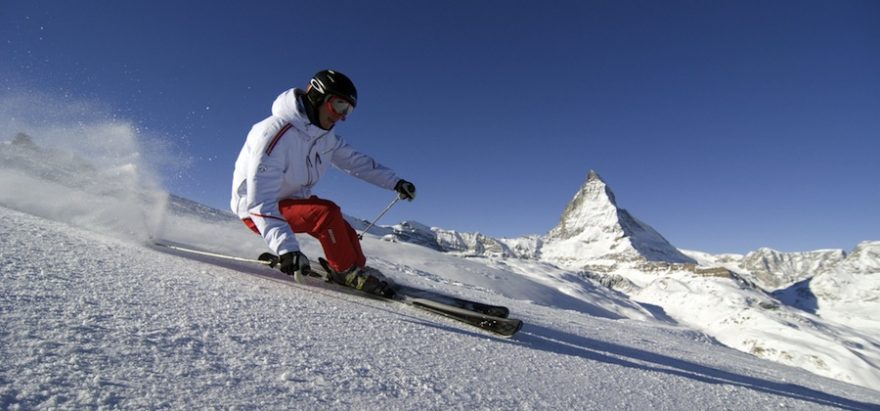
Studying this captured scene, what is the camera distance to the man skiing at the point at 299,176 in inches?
136

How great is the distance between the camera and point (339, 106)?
3.96m

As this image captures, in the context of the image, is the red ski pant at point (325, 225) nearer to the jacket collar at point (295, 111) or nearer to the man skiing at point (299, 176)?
the man skiing at point (299, 176)

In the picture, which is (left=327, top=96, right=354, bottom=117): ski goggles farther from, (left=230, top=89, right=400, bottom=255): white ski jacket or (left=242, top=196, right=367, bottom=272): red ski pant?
(left=242, top=196, right=367, bottom=272): red ski pant

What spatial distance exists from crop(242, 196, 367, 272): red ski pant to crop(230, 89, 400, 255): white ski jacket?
0.20m

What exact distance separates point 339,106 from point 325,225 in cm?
116

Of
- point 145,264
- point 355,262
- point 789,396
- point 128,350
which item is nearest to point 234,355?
point 128,350

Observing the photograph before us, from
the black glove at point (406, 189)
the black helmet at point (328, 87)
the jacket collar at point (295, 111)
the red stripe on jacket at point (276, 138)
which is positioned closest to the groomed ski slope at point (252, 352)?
the red stripe on jacket at point (276, 138)

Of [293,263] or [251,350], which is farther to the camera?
[293,263]

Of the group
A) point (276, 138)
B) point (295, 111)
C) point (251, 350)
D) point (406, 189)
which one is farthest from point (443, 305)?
point (295, 111)

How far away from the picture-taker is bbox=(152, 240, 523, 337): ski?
3.12 meters

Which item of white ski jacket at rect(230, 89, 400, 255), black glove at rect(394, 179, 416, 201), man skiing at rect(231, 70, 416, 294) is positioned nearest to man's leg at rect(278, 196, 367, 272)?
man skiing at rect(231, 70, 416, 294)

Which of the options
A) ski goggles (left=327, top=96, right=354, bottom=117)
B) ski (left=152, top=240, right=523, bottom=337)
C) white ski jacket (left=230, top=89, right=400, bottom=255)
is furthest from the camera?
ski goggles (left=327, top=96, right=354, bottom=117)

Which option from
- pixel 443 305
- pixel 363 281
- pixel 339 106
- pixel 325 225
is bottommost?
pixel 443 305

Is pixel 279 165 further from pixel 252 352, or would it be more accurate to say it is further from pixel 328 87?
pixel 252 352
